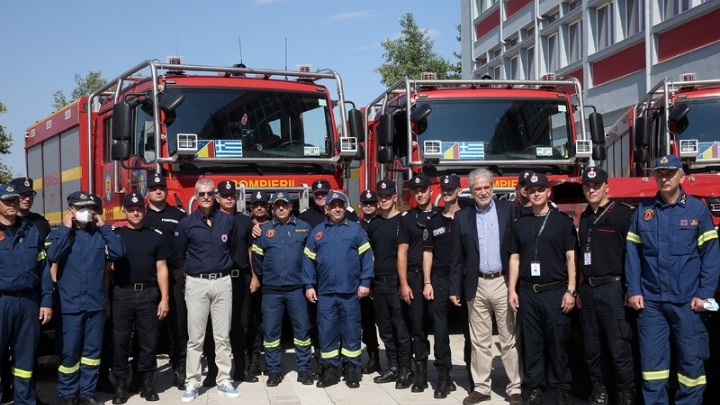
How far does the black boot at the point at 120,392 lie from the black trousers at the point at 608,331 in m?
3.94

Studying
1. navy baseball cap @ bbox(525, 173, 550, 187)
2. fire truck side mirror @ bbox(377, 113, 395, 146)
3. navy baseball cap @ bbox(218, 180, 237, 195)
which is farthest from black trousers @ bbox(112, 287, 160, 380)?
fire truck side mirror @ bbox(377, 113, 395, 146)

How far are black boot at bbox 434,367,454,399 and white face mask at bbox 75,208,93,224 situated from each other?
3.24 metres

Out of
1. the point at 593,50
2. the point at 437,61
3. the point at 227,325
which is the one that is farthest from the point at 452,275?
the point at 437,61

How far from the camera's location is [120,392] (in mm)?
7887

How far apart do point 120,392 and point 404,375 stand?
252 centimetres

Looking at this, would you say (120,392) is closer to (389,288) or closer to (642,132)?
(389,288)

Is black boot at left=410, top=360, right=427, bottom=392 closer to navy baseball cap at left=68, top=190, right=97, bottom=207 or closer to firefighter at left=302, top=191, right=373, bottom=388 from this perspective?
firefighter at left=302, top=191, right=373, bottom=388

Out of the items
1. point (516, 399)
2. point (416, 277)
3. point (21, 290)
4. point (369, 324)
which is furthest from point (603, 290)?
point (21, 290)

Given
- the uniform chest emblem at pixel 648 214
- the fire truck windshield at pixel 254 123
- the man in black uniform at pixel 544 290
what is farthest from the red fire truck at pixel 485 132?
the uniform chest emblem at pixel 648 214

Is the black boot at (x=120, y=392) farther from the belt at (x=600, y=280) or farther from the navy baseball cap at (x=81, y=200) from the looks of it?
the belt at (x=600, y=280)

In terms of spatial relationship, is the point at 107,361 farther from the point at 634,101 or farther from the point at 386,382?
the point at 634,101

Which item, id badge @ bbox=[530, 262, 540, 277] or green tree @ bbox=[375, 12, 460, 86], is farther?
green tree @ bbox=[375, 12, 460, 86]

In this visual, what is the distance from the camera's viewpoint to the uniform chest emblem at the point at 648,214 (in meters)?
6.49

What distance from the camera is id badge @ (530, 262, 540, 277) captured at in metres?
7.05
